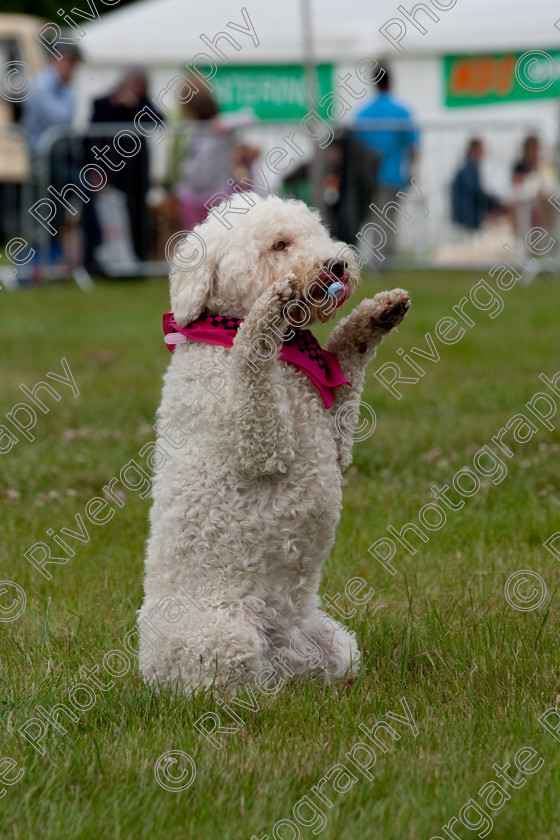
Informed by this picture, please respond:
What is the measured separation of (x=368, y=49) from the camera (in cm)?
2033

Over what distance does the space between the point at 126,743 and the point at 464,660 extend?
114 cm

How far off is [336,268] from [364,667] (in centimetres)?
129

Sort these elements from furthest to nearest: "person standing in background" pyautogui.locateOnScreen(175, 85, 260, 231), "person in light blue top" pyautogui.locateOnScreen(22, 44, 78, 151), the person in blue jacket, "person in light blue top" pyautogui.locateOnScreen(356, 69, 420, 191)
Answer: the person in blue jacket, "person in light blue top" pyautogui.locateOnScreen(356, 69, 420, 191), "person in light blue top" pyautogui.locateOnScreen(22, 44, 78, 151), "person standing in background" pyautogui.locateOnScreen(175, 85, 260, 231)

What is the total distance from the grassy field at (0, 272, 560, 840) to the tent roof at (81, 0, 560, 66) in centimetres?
1370

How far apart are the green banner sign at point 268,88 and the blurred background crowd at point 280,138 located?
0.09 feet

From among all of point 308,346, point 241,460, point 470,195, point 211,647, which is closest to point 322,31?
point 470,195

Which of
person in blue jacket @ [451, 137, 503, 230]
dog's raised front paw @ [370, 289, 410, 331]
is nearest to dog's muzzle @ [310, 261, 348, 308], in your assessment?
dog's raised front paw @ [370, 289, 410, 331]

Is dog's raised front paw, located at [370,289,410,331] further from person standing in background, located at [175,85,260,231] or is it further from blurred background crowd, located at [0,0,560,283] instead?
person standing in background, located at [175,85,260,231]

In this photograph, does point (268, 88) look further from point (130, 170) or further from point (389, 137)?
point (130, 170)

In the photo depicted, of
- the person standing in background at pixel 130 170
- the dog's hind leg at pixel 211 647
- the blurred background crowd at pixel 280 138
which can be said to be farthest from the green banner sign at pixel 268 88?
the dog's hind leg at pixel 211 647

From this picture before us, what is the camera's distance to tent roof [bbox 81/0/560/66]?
19.8m

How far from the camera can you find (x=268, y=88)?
68.5 ft

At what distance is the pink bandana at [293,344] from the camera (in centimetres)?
333

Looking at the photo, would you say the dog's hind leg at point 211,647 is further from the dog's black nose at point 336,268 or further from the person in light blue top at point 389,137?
the person in light blue top at point 389,137
